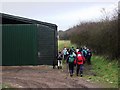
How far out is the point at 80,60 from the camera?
20453 mm

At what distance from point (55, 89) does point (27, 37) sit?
Answer: 14265 millimetres

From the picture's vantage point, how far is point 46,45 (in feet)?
98.8

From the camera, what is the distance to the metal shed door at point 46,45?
2945 cm

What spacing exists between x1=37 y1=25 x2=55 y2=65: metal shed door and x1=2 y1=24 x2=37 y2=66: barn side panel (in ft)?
1.55

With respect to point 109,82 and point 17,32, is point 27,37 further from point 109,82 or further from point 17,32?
point 109,82

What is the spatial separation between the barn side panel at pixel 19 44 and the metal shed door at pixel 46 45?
472 millimetres

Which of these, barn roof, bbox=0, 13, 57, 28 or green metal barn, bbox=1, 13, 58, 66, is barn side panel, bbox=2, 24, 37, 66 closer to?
green metal barn, bbox=1, 13, 58, 66

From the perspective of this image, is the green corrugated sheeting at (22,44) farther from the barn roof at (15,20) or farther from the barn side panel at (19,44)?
the barn roof at (15,20)

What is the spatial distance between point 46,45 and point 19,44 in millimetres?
2221

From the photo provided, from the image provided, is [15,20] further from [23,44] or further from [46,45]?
[46,45]

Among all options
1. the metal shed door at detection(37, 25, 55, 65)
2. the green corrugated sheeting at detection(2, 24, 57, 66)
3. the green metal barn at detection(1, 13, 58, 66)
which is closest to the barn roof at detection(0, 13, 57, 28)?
the green metal barn at detection(1, 13, 58, 66)

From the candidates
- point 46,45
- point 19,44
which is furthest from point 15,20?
point 46,45

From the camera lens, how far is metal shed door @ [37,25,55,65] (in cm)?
2945

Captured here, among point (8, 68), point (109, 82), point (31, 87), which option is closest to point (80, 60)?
point (109, 82)
